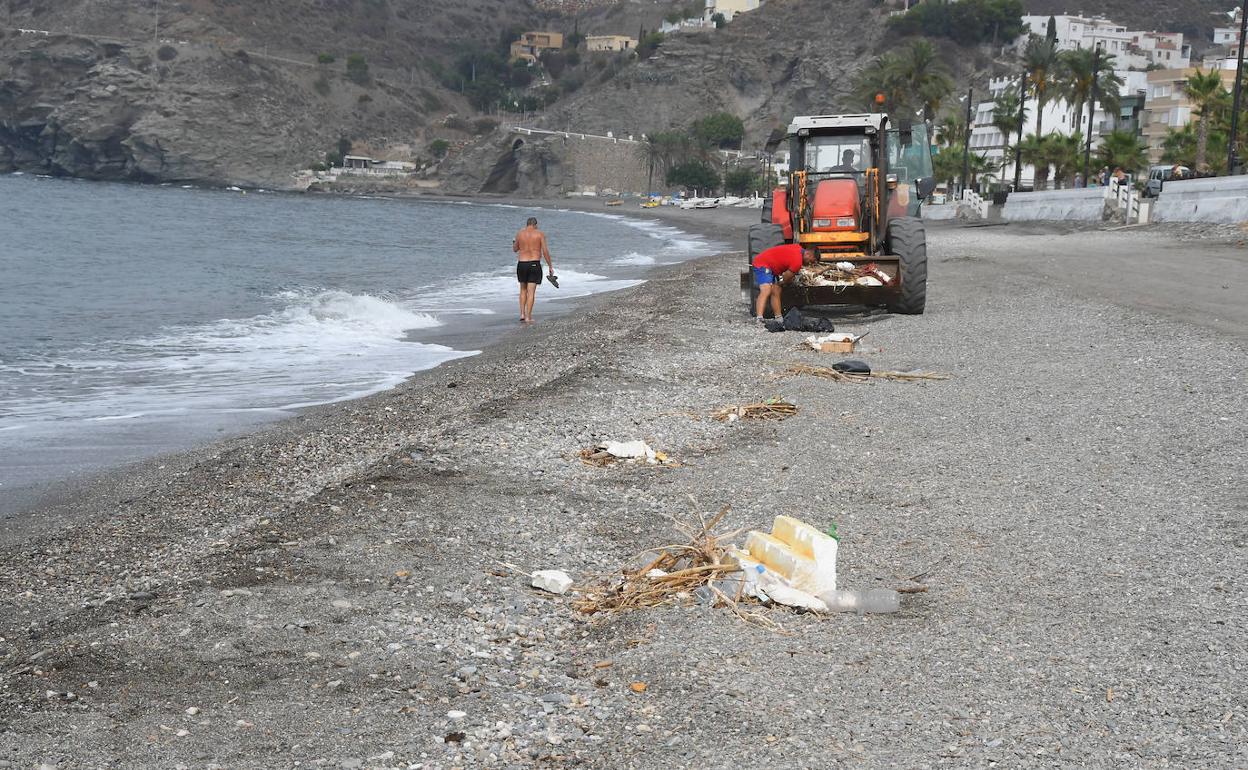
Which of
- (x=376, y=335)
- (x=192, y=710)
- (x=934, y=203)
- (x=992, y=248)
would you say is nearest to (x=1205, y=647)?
(x=192, y=710)

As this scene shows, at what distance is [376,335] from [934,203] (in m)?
50.7

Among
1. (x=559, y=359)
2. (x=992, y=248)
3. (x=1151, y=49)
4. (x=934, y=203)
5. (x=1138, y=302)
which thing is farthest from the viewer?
(x=1151, y=49)

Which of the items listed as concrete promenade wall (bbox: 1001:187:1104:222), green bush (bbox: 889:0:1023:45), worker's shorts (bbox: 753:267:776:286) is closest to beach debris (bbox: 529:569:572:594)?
worker's shorts (bbox: 753:267:776:286)

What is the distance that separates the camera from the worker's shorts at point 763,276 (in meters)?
16.5

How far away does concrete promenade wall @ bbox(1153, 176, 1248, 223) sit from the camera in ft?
105

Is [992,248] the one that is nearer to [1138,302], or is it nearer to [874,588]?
[1138,302]

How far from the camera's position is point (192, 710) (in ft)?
14.3

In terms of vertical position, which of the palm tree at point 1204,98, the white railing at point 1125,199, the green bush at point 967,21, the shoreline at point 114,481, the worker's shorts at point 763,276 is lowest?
the shoreline at point 114,481

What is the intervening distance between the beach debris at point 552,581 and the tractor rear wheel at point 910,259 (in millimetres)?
11746

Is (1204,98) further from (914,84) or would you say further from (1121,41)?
(1121,41)

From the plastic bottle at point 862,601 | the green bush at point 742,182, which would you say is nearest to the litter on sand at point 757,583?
the plastic bottle at point 862,601

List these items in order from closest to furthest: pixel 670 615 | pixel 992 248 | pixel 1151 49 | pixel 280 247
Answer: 1. pixel 670 615
2. pixel 992 248
3. pixel 280 247
4. pixel 1151 49

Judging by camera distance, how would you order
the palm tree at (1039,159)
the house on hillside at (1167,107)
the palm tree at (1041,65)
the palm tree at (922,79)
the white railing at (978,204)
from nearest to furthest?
1. the white railing at (978,204)
2. the palm tree at (1039,159)
3. the palm tree at (1041,65)
4. the palm tree at (922,79)
5. the house on hillside at (1167,107)

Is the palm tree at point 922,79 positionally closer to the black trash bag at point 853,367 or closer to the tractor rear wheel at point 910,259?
the tractor rear wheel at point 910,259
